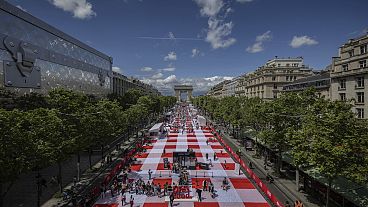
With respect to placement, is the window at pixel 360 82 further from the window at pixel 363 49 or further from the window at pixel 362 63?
the window at pixel 363 49

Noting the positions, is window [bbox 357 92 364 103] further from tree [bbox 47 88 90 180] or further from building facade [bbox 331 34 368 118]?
tree [bbox 47 88 90 180]

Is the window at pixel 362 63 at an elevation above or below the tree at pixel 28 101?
above

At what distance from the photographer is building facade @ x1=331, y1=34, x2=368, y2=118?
1496 inches

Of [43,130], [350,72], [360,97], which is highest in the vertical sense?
[350,72]

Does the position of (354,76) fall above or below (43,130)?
above

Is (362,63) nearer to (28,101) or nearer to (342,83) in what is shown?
(342,83)

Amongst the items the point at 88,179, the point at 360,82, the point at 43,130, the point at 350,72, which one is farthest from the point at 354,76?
the point at 43,130

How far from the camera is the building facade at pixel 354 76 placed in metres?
38.0

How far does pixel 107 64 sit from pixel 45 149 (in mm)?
76721

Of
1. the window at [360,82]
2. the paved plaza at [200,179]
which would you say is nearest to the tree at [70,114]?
the paved plaza at [200,179]

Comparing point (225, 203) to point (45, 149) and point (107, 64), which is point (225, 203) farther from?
point (107, 64)

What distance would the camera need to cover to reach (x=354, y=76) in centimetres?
4012

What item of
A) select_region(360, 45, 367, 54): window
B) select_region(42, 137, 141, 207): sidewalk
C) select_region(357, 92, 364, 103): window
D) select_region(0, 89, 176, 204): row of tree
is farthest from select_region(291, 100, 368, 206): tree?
select_region(42, 137, 141, 207): sidewalk

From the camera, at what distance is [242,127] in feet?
208
